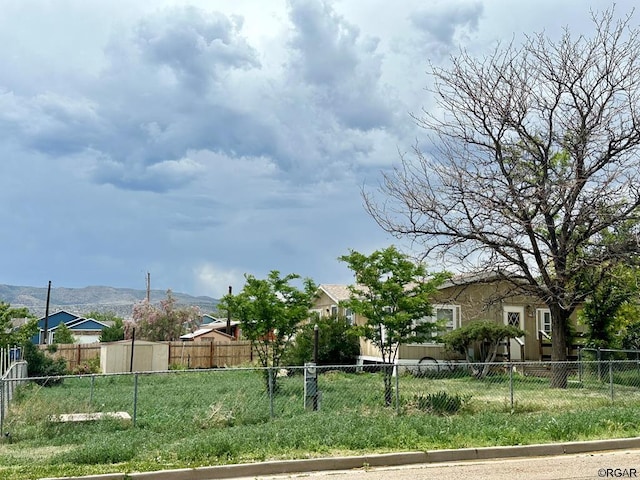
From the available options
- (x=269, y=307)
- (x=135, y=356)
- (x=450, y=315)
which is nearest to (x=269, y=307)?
(x=269, y=307)

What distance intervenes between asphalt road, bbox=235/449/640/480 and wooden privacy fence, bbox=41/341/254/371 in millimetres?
26781

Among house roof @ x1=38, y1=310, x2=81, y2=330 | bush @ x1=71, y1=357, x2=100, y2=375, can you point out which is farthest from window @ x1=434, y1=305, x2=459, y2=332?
house roof @ x1=38, y1=310, x2=81, y2=330

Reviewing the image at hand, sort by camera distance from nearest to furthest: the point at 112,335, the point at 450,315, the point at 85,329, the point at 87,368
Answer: the point at 450,315, the point at 87,368, the point at 112,335, the point at 85,329

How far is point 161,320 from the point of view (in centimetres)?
5756

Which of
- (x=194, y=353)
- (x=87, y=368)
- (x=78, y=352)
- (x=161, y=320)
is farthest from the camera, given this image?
(x=161, y=320)

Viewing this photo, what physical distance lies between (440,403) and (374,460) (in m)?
5.03

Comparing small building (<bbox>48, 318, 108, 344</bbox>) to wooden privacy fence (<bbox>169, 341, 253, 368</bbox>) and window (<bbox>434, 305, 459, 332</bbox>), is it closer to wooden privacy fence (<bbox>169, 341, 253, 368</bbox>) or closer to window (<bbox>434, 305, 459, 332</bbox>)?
wooden privacy fence (<bbox>169, 341, 253, 368</bbox>)

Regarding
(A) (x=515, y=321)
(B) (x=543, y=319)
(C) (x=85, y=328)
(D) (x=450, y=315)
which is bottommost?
(C) (x=85, y=328)

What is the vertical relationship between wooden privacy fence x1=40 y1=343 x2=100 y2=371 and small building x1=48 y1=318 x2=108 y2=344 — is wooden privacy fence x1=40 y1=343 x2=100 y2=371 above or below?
below

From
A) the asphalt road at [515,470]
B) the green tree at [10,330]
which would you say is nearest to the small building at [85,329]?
the green tree at [10,330]

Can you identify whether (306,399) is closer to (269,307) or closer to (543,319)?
(269,307)

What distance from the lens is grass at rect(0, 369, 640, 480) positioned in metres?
10.4

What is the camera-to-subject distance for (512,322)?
29672 mm

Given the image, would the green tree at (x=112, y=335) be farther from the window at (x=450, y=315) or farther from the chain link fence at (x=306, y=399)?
the window at (x=450, y=315)
